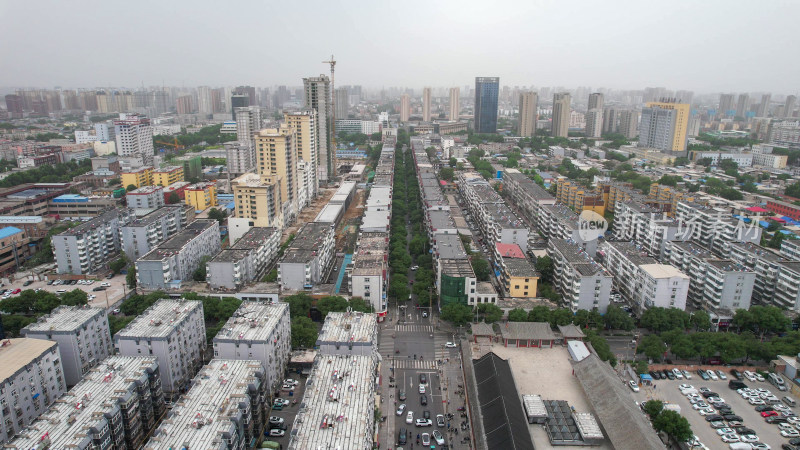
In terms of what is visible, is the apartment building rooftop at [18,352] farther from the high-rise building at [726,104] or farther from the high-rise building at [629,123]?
the high-rise building at [726,104]

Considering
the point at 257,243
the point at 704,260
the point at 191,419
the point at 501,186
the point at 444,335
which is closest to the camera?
the point at 191,419

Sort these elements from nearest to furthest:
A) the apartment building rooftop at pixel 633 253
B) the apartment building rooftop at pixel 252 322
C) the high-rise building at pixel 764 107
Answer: the apartment building rooftop at pixel 252 322
the apartment building rooftop at pixel 633 253
the high-rise building at pixel 764 107

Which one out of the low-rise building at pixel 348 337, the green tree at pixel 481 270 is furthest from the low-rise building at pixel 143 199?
the low-rise building at pixel 348 337

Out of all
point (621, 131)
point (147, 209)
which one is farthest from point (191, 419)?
point (621, 131)

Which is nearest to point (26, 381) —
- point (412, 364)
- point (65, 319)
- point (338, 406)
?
point (65, 319)

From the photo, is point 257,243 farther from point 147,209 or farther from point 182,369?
point 147,209

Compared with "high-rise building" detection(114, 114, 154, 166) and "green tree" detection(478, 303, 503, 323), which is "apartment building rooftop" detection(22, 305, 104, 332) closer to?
"green tree" detection(478, 303, 503, 323)

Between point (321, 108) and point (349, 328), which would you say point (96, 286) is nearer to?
point (349, 328)
